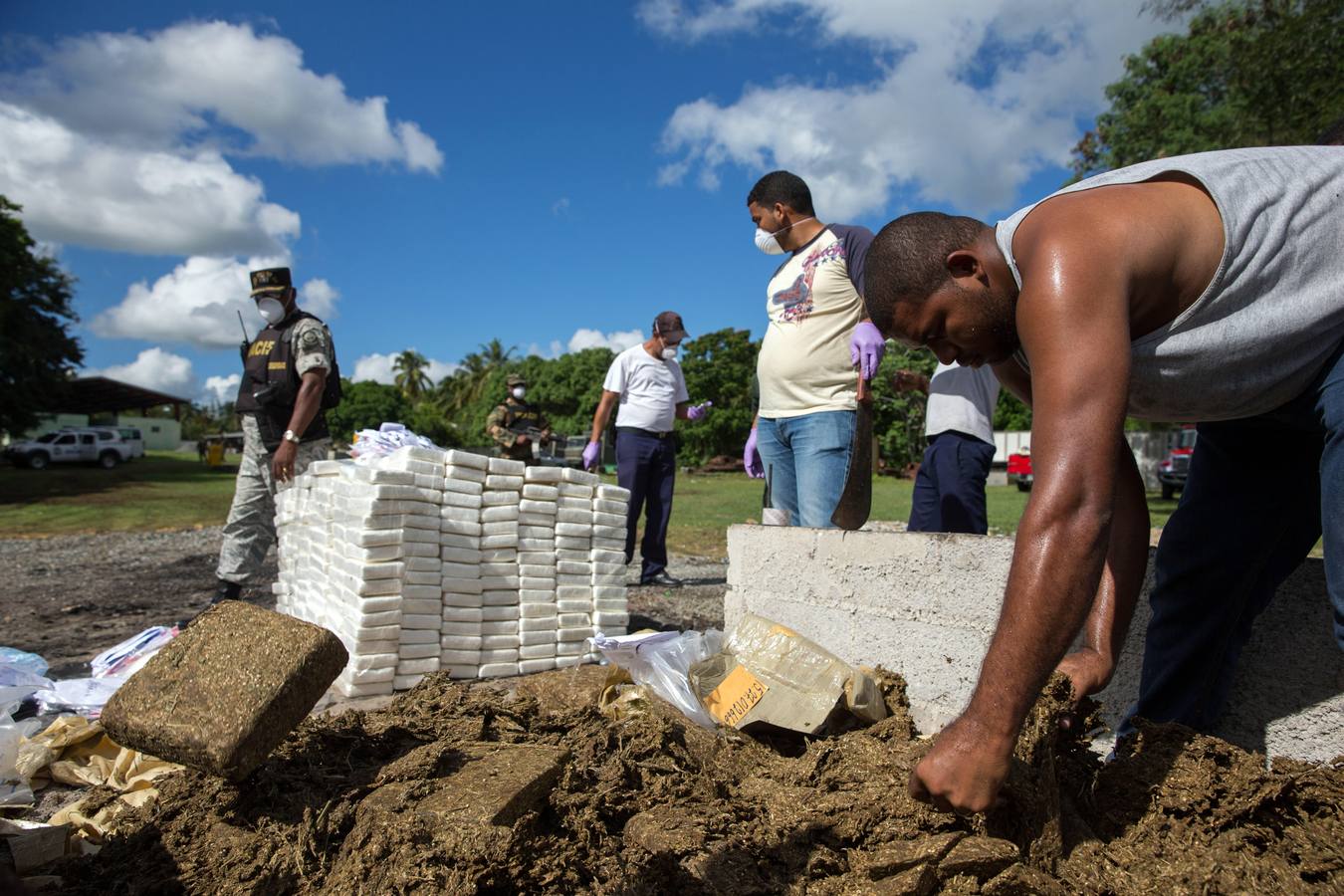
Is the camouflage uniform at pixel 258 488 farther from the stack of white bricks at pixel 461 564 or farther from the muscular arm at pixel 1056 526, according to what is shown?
the muscular arm at pixel 1056 526

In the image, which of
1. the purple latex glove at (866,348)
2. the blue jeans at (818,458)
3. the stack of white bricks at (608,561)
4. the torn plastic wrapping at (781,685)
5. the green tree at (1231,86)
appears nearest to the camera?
the torn plastic wrapping at (781,685)

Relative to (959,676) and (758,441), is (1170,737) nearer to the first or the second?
(959,676)

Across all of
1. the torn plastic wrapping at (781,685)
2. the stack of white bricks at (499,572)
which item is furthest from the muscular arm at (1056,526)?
the stack of white bricks at (499,572)

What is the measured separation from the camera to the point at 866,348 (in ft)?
11.5

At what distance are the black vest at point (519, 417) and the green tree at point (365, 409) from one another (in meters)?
35.5

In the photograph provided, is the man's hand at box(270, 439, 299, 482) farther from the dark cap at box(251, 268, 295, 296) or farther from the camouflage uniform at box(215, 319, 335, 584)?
the dark cap at box(251, 268, 295, 296)

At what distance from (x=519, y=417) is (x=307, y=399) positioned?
21.2 ft

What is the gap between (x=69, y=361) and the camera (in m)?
31.1

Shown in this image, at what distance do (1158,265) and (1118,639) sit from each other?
0.98m

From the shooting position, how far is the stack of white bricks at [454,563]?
3.82 meters

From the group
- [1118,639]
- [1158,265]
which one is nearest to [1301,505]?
[1118,639]

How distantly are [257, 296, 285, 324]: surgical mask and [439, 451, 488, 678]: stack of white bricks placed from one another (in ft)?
6.76

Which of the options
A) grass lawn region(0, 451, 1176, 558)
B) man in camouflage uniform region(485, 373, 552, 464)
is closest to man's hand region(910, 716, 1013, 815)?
grass lawn region(0, 451, 1176, 558)

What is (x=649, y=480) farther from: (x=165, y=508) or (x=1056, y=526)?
(x=165, y=508)
